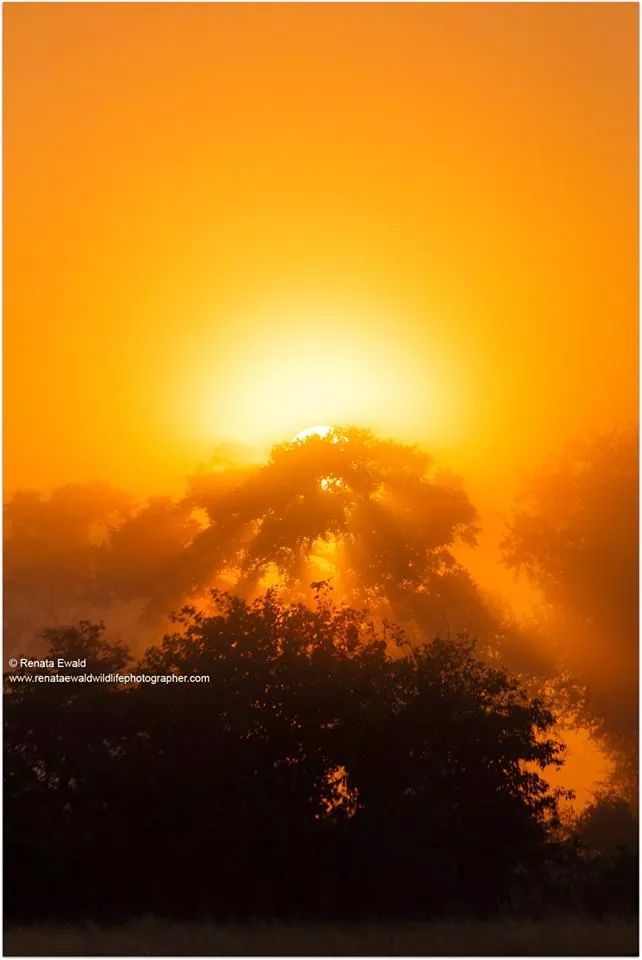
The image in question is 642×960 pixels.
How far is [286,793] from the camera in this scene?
2653 centimetres

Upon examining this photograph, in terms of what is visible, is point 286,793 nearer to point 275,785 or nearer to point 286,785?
point 286,785

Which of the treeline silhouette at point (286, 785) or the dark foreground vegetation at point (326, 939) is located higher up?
the treeline silhouette at point (286, 785)

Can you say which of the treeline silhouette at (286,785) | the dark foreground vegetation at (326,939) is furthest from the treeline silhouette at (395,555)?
the dark foreground vegetation at (326,939)

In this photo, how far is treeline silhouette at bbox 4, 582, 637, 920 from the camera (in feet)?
82.8

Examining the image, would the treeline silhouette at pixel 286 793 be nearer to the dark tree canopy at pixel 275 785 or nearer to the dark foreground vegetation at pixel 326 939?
the dark tree canopy at pixel 275 785

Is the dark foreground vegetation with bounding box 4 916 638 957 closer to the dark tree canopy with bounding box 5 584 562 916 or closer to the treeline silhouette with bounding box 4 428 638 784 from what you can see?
the dark tree canopy with bounding box 5 584 562 916

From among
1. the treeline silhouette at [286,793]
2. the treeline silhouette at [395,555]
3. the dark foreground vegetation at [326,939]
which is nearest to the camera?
the dark foreground vegetation at [326,939]

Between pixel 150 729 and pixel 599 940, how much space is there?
11976mm

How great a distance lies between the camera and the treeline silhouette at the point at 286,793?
25.2 metres

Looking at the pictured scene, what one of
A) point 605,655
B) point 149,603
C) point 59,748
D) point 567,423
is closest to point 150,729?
point 59,748

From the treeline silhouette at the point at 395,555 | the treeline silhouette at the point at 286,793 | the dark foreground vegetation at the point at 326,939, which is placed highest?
the treeline silhouette at the point at 395,555

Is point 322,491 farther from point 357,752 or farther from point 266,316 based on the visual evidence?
point 357,752

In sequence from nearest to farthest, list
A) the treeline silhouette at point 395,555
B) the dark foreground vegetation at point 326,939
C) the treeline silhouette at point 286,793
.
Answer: the dark foreground vegetation at point 326,939
the treeline silhouette at point 286,793
the treeline silhouette at point 395,555

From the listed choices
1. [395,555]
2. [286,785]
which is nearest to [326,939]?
[286,785]
